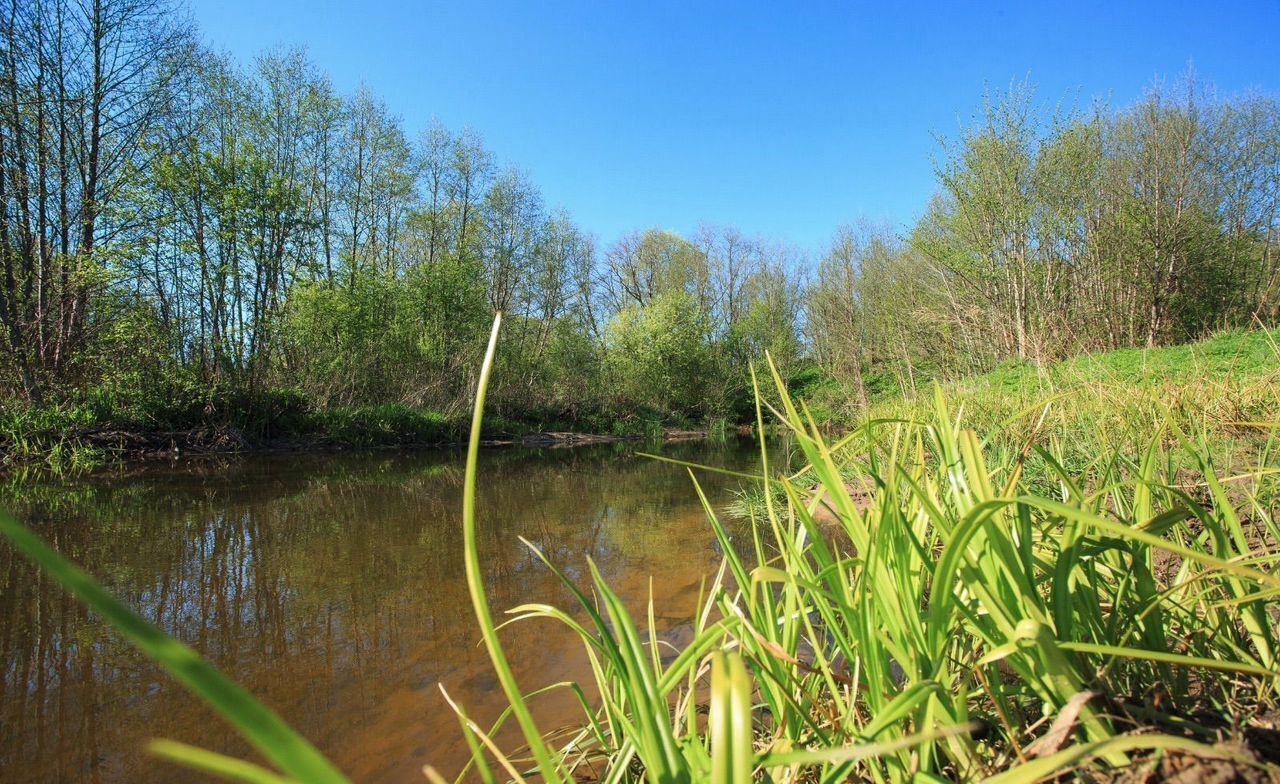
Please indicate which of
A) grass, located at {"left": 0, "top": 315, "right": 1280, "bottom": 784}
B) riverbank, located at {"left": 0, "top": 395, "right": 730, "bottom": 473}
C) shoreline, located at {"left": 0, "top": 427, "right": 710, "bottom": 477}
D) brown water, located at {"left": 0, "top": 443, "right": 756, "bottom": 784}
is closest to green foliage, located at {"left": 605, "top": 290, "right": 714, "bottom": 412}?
riverbank, located at {"left": 0, "top": 395, "right": 730, "bottom": 473}

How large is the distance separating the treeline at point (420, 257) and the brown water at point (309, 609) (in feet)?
10.4

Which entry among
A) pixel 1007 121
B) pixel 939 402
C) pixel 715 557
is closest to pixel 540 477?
pixel 715 557

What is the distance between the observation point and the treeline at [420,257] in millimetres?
9141

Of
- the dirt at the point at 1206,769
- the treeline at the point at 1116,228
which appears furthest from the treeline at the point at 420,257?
the dirt at the point at 1206,769

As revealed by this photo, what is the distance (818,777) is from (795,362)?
93.0 feet

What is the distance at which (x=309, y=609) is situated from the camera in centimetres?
309

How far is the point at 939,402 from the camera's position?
3.94ft

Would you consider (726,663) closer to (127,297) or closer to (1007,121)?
(127,297)

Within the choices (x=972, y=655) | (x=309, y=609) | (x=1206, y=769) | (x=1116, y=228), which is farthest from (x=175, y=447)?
(x=1116, y=228)

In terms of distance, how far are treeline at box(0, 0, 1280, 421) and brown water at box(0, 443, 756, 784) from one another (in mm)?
3156

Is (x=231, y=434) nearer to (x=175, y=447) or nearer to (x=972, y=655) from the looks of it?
(x=175, y=447)

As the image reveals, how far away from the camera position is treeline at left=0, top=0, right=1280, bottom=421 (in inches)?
360

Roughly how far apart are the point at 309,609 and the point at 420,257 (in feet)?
61.6

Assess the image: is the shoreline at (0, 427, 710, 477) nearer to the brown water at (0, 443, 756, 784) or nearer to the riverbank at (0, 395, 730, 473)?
the riverbank at (0, 395, 730, 473)
